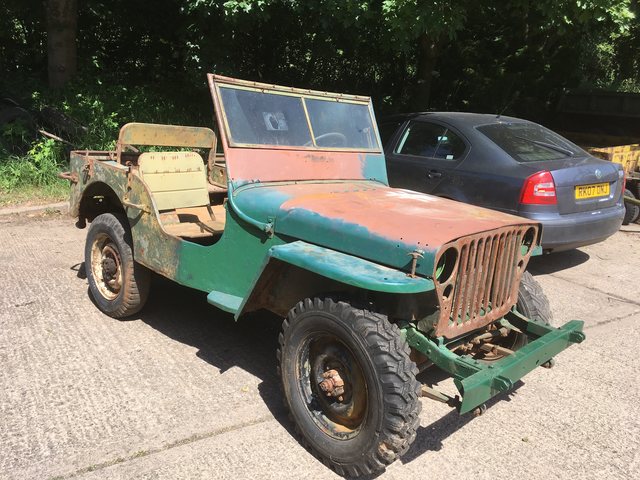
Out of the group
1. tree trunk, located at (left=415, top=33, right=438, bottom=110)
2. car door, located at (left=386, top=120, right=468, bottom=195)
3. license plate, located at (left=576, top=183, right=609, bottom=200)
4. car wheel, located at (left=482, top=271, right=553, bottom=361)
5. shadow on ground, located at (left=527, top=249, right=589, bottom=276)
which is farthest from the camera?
tree trunk, located at (left=415, top=33, right=438, bottom=110)

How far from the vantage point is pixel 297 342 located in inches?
112

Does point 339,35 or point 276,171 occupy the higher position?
point 339,35

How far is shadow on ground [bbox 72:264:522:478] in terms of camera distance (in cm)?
309

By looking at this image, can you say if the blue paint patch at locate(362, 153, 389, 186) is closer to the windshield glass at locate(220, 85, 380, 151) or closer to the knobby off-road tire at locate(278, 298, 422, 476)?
the windshield glass at locate(220, 85, 380, 151)

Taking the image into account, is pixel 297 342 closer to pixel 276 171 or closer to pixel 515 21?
pixel 276 171

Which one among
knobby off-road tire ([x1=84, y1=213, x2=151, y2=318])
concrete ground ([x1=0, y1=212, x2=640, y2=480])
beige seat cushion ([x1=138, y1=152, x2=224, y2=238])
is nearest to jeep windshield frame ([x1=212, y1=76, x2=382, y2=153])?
beige seat cushion ([x1=138, y1=152, x2=224, y2=238])

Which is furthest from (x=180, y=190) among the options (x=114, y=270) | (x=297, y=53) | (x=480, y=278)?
(x=297, y=53)

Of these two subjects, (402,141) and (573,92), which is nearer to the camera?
(402,141)

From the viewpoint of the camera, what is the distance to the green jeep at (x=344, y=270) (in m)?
2.52

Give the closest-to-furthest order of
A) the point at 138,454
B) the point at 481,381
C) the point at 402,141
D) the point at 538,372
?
the point at 481,381 < the point at 138,454 < the point at 538,372 < the point at 402,141

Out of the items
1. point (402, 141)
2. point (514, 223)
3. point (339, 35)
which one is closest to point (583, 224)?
point (402, 141)

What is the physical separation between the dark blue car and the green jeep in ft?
5.60

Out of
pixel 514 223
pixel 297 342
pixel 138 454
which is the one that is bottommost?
pixel 138 454

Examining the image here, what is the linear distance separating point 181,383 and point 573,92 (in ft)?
40.9
